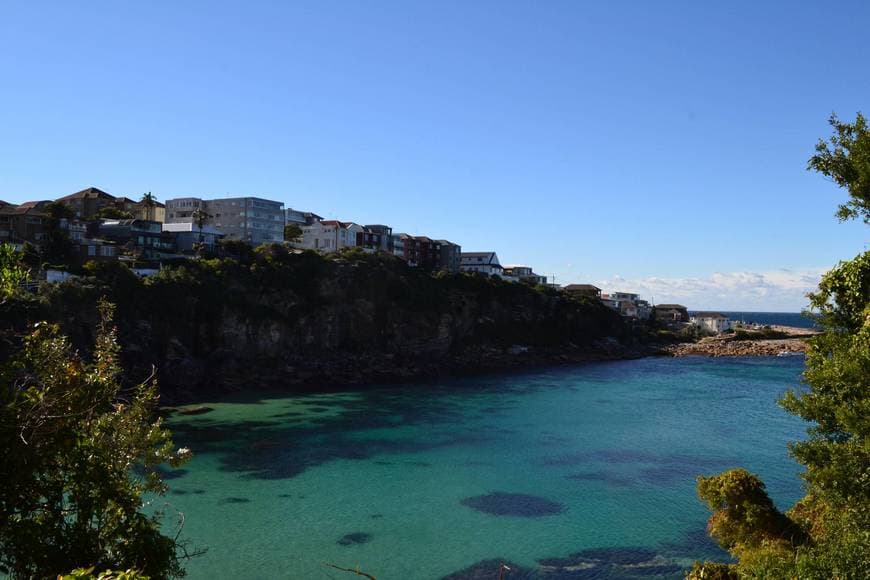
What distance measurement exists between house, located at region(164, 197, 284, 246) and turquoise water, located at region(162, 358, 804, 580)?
157ft

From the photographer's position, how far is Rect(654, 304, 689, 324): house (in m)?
156

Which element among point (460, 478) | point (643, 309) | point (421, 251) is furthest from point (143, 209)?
point (643, 309)

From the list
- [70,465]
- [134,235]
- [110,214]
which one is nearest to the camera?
[70,465]

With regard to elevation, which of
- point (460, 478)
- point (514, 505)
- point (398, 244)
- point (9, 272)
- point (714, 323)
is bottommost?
point (460, 478)

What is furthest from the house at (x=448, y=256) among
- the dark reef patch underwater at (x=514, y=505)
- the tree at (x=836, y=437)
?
the tree at (x=836, y=437)

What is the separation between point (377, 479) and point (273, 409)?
76.8ft

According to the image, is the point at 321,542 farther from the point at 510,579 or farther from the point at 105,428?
the point at 105,428

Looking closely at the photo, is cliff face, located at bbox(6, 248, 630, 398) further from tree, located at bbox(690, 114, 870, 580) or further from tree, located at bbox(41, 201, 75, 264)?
tree, located at bbox(690, 114, 870, 580)

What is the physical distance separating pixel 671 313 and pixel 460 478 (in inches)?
5521

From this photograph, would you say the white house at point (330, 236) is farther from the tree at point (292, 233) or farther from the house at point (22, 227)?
the house at point (22, 227)

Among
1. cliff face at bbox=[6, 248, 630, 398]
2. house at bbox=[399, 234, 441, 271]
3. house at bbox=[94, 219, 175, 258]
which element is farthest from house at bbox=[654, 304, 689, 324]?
house at bbox=[94, 219, 175, 258]

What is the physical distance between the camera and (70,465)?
9875 mm

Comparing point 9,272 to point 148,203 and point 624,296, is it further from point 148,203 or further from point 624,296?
point 624,296

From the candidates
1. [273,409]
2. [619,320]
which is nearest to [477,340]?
[619,320]
